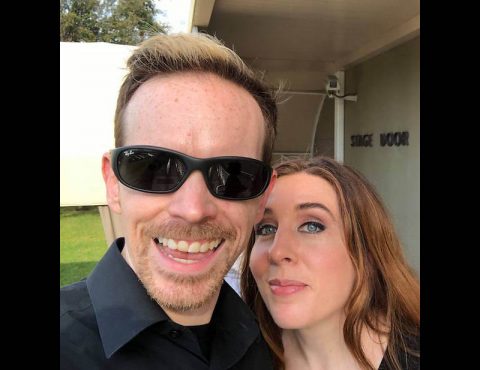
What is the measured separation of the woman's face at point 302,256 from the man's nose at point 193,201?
0.63 meters

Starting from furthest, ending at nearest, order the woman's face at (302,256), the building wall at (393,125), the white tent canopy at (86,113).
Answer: the building wall at (393,125) < the white tent canopy at (86,113) < the woman's face at (302,256)

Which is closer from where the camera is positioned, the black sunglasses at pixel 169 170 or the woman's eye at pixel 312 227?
the black sunglasses at pixel 169 170

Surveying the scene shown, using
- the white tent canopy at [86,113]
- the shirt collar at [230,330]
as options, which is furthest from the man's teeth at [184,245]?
the white tent canopy at [86,113]

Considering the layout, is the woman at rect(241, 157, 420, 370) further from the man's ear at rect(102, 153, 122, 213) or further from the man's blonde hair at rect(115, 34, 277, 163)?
the man's ear at rect(102, 153, 122, 213)

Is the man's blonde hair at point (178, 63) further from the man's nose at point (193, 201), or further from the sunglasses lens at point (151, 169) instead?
the man's nose at point (193, 201)

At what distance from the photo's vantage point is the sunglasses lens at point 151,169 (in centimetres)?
116

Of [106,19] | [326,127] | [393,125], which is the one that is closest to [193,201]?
[106,19]

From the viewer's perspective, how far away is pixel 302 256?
1.73m

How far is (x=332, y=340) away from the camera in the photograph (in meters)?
1.82

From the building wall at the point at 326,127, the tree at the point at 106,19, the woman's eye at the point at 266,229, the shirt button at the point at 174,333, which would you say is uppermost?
the tree at the point at 106,19

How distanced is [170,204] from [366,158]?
514 cm

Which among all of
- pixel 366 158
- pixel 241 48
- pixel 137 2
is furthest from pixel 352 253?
pixel 366 158

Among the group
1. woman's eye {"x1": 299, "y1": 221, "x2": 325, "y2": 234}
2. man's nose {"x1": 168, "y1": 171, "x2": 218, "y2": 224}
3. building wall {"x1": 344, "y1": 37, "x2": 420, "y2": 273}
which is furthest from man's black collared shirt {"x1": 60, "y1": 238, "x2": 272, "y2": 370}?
building wall {"x1": 344, "y1": 37, "x2": 420, "y2": 273}

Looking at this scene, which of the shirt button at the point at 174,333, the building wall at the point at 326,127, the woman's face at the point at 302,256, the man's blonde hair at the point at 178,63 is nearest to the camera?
the shirt button at the point at 174,333
